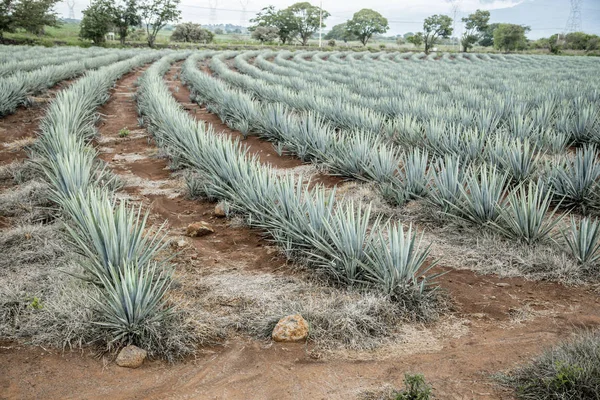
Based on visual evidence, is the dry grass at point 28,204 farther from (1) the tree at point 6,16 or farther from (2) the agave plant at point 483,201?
(1) the tree at point 6,16

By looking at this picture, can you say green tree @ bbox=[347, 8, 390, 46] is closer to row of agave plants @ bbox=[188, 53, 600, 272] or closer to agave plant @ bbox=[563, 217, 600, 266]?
row of agave plants @ bbox=[188, 53, 600, 272]

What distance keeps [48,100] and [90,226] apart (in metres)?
10.4

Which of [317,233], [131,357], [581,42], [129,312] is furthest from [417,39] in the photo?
→ [131,357]

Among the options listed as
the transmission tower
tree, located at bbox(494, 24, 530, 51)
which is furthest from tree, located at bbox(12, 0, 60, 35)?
the transmission tower

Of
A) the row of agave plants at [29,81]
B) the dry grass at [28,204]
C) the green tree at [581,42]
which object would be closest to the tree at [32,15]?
the row of agave plants at [29,81]

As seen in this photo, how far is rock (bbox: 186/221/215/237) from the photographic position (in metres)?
4.21

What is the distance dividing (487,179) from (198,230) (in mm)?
2926

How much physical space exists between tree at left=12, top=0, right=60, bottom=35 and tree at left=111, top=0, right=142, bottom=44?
6.41 m

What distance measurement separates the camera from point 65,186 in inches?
175

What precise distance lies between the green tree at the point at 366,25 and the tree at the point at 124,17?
38.8 meters

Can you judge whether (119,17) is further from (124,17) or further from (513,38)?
(513,38)

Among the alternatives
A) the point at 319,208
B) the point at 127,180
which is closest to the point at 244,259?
the point at 319,208

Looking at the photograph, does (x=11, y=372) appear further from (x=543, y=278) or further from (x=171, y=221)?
(x=543, y=278)

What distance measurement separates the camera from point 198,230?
13.9 ft
